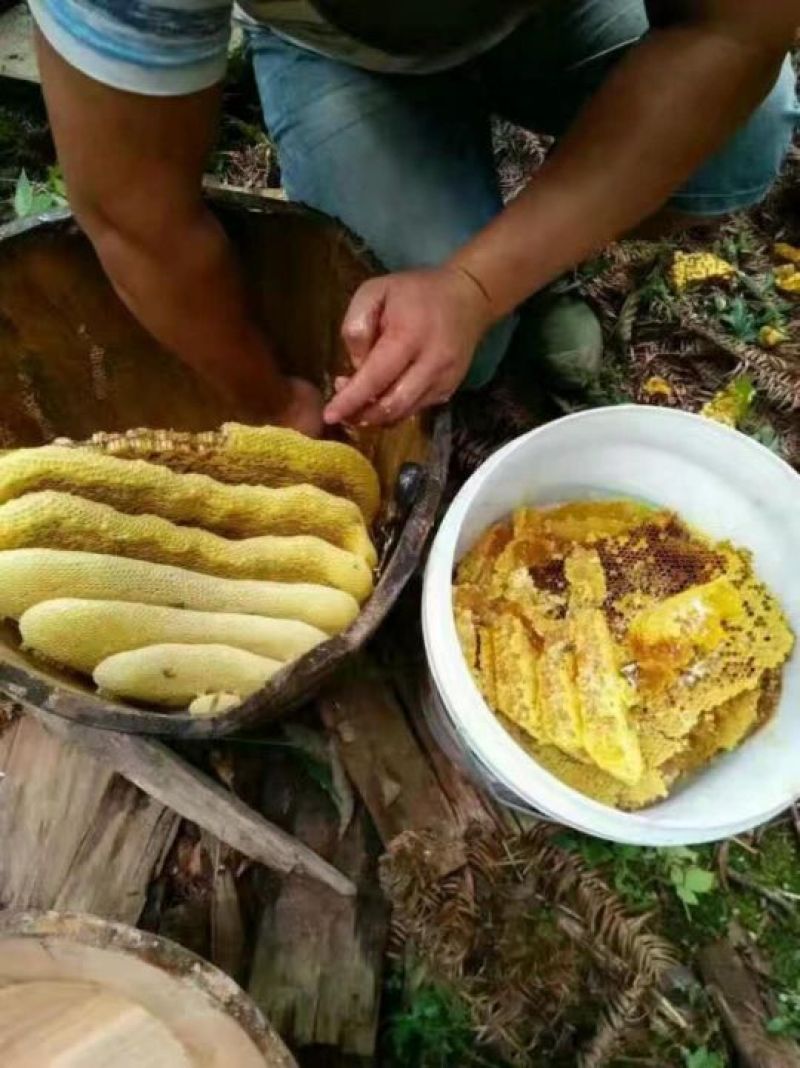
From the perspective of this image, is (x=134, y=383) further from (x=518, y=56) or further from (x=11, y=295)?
(x=518, y=56)

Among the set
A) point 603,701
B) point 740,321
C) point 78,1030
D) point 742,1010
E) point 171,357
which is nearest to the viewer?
point 78,1030

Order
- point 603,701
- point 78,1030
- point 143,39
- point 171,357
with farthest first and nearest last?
point 171,357
point 603,701
point 78,1030
point 143,39

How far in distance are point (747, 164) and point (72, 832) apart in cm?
97

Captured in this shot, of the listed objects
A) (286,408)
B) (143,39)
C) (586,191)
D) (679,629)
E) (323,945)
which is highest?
(143,39)

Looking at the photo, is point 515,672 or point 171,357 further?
point 171,357

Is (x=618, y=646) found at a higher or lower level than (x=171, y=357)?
lower

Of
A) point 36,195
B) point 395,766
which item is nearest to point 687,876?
point 395,766

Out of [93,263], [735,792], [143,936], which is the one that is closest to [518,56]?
[93,263]

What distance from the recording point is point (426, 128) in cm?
111

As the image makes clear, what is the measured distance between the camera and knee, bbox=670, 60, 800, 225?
3.78 ft

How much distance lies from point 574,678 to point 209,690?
0.32m

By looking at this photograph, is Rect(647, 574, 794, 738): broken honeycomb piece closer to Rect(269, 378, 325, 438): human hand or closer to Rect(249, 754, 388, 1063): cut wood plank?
Rect(249, 754, 388, 1063): cut wood plank

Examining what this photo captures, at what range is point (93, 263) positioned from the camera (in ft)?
3.43

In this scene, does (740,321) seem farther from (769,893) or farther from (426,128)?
(769,893)
